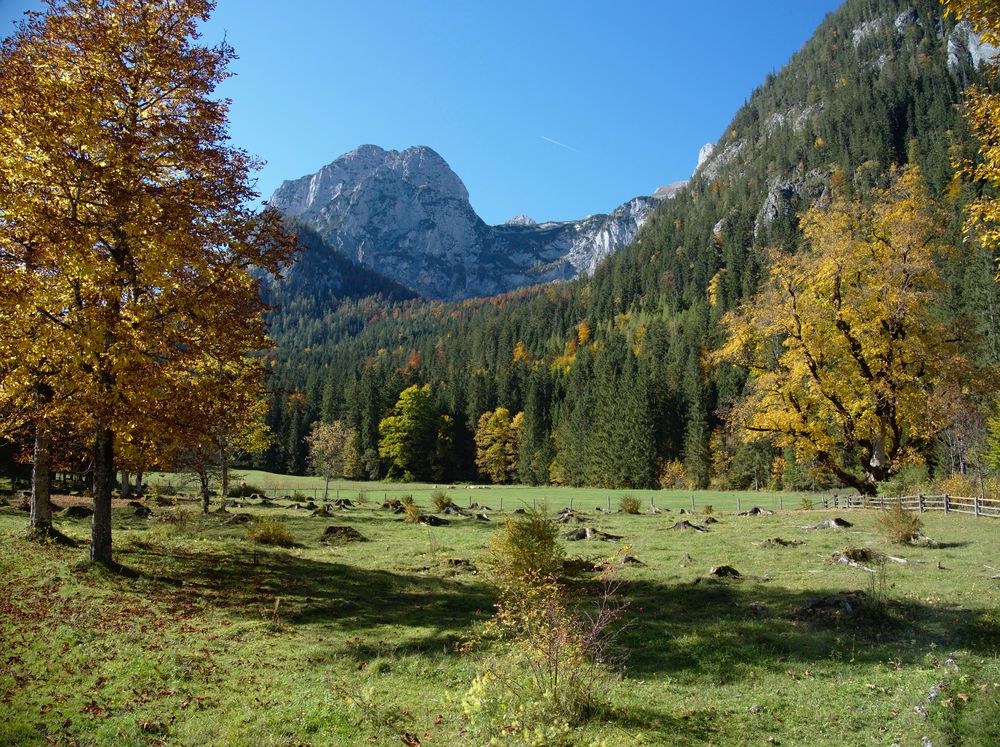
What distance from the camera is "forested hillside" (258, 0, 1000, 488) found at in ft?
246

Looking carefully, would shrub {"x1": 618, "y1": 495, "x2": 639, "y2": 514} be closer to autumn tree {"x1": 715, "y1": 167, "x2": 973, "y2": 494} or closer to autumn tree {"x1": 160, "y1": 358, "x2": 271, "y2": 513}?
autumn tree {"x1": 715, "y1": 167, "x2": 973, "y2": 494}

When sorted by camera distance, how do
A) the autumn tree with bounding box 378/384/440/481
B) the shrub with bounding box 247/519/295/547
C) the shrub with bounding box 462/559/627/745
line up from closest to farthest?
the shrub with bounding box 462/559/627/745 → the shrub with bounding box 247/519/295/547 → the autumn tree with bounding box 378/384/440/481

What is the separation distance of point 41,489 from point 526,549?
1278cm

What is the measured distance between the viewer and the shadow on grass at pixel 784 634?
8750 millimetres

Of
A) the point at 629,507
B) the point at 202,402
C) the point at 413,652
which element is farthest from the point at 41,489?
the point at 629,507

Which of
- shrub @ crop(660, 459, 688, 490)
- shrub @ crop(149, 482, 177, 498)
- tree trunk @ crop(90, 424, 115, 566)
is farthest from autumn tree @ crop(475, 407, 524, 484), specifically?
tree trunk @ crop(90, 424, 115, 566)

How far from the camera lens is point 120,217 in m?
12.0

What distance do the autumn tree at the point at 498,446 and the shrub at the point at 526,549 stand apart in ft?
268

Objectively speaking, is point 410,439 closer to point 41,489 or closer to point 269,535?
point 269,535

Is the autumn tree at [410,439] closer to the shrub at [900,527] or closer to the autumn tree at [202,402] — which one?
the shrub at [900,527]

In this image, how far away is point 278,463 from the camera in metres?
101

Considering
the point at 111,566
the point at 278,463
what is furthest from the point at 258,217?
the point at 278,463

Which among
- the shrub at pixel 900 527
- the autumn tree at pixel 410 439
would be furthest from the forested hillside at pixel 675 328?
the shrub at pixel 900 527

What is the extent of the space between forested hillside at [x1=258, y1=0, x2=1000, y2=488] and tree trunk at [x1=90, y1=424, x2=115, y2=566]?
39.0 meters
